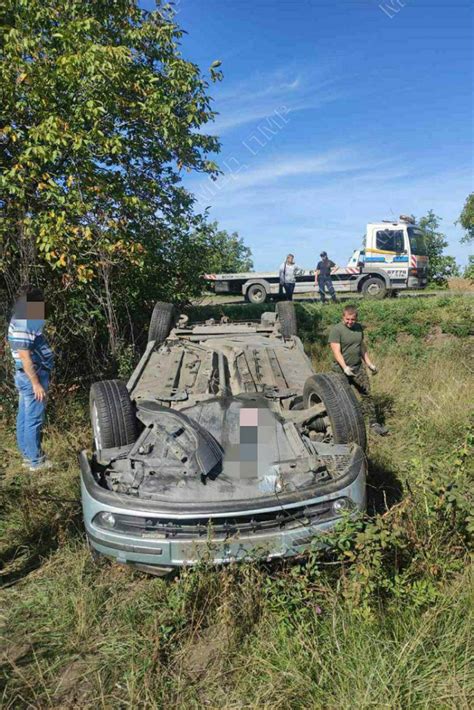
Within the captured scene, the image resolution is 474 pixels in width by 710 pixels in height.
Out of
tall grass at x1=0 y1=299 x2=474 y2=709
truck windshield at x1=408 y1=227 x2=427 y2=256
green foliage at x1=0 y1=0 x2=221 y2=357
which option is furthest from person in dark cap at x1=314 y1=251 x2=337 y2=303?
tall grass at x1=0 y1=299 x2=474 y2=709

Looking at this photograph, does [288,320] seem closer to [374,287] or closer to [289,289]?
[289,289]

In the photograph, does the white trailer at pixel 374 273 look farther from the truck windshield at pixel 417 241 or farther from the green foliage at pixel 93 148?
the green foliage at pixel 93 148

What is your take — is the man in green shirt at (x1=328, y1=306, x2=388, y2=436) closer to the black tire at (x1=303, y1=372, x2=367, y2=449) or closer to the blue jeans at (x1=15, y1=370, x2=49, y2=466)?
the black tire at (x1=303, y1=372, x2=367, y2=449)

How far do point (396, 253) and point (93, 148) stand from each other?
10.9 metres

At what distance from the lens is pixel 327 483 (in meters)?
3.15

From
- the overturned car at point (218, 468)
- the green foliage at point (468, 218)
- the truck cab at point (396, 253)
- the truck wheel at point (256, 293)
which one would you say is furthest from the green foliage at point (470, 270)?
the green foliage at point (468, 218)

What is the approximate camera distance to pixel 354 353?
6148 millimetres

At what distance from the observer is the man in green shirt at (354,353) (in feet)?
20.0

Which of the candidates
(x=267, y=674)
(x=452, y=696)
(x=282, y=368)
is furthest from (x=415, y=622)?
(x=282, y=368)

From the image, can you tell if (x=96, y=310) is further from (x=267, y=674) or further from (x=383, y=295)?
(x=383, y=295)

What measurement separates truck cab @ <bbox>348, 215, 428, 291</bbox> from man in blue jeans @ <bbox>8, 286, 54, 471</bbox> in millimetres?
11726

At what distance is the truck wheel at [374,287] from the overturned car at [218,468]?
10.9m

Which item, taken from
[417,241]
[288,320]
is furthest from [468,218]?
[288,320]

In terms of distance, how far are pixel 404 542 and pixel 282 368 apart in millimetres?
2307
